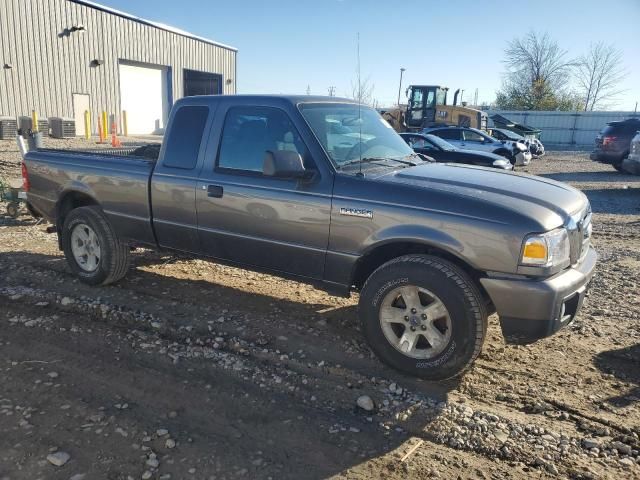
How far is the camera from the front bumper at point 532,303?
3.19 m

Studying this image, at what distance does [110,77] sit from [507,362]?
2973 centimetres

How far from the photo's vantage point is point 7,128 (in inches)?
830

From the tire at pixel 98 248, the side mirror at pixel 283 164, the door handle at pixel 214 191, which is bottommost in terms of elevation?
the tire at pixel 98 248

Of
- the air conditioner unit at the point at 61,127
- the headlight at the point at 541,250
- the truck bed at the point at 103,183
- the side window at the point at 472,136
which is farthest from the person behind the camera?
the air conditioner unit at the point at 61,127

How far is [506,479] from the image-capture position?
268cm

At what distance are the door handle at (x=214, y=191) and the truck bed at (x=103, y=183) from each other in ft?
2.56

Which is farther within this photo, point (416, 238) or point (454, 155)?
point (454, 155)

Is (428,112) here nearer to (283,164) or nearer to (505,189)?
(505,189)

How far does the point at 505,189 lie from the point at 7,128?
22.8 meters

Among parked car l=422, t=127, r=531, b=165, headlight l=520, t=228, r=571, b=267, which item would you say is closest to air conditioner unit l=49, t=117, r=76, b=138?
parked car l=422, t=127, r=531, b=165

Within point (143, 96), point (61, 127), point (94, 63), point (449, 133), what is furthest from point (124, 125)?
point (449, 133)

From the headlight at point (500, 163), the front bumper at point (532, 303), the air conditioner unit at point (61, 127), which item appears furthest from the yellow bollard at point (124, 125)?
the front bumper at point (532, 303)

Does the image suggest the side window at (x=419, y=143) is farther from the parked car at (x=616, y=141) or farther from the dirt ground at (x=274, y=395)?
the dirt ground at (x=274, y=395)

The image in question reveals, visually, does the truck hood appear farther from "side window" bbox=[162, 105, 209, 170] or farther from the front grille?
"side window" bbox=[162, 105, 209, 170]
